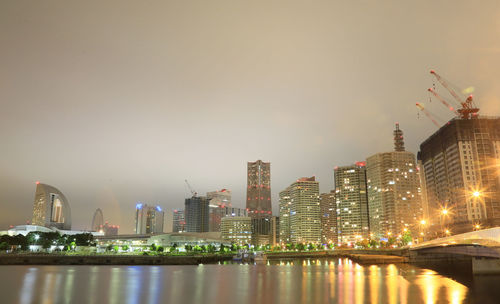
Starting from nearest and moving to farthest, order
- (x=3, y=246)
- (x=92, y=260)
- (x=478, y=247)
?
(x=478, y=247)
(x=92, y=260)
(x=3, y=246)

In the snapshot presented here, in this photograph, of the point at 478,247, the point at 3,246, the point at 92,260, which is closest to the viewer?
the point at 478,247

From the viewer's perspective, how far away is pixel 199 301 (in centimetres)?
4831

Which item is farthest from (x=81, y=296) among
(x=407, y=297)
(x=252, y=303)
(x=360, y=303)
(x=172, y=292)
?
(x=407, y=297)

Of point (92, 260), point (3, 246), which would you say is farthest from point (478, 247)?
point (3, 246)

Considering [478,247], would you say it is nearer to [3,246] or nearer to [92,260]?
[92,260]

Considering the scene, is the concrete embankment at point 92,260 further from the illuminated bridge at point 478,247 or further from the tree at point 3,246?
the illuminated bridge at point 478,247

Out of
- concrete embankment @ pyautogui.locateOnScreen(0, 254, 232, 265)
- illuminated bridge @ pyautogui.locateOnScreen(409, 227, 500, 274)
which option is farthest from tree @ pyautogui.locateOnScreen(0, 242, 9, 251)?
illuminated bridge @ pyautogui.locateOnScreen(409, 227, 500, 274)

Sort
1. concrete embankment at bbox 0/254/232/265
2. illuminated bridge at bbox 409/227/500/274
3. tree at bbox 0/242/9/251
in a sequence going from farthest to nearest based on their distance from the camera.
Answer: tree at bbox 0/242/9/251 → concrete embankment at bbox 0/254/232/265 → illuminated bridge at bbox 409/227/500/274

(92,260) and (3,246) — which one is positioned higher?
(3,246)

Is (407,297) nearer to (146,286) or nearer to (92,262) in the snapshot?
(146,286)

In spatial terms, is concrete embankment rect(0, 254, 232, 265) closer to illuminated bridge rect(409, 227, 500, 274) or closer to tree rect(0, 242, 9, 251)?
tree rect(0, 242, 9, 251)

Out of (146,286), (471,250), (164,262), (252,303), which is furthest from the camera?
(164,262)

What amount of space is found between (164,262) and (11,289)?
86.4m

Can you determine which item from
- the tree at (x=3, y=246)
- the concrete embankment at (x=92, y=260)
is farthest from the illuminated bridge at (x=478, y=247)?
the tree at (x=3, y=246)
